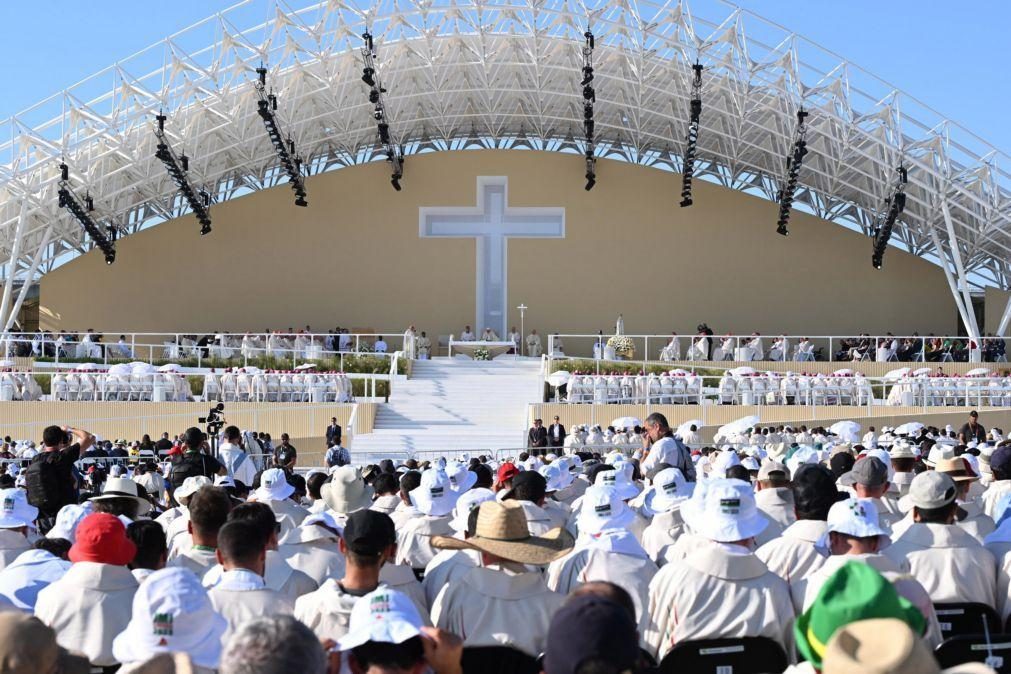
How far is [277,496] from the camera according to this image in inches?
327

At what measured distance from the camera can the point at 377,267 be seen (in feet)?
150

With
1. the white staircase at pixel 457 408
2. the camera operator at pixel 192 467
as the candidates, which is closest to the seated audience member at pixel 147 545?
the camera operator at pixel 192 467

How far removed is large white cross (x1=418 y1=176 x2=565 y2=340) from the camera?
45.2 meters

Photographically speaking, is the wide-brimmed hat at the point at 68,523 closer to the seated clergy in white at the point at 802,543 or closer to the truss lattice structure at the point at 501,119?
the seated clergy in white at the point at 802,543

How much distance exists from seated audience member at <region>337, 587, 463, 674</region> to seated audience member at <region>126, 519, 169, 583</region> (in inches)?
87.0

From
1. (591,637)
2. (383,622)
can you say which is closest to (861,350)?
(383,622)

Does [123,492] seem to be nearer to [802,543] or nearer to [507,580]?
[507,580]

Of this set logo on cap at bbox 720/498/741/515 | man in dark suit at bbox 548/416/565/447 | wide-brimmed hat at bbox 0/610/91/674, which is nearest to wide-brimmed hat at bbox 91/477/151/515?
logo on cap at bbox 720/498/741/515

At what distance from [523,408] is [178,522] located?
24.1 metres

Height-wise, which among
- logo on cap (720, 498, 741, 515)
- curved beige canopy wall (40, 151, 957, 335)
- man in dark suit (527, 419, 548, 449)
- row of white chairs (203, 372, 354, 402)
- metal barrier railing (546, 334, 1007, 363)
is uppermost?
curved beige canopy wall (40, 151, 957, 335)

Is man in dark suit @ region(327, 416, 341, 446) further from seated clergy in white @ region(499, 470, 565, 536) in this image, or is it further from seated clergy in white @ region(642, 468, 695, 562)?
seated clergy in white @ region(499, 470, 565, 536)

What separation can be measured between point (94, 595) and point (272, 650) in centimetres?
220

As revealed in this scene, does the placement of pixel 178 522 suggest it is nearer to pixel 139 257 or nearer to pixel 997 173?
pixel 997 173

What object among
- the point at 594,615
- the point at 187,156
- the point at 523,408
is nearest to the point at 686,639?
the point at 594,615
